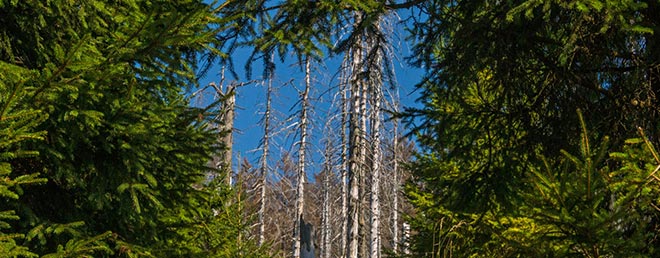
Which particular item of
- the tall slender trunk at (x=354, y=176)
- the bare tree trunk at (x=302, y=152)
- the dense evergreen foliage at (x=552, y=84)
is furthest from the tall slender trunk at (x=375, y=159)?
the dense evergreen foliage at (x=552, y=84)

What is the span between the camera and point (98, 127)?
575 cm

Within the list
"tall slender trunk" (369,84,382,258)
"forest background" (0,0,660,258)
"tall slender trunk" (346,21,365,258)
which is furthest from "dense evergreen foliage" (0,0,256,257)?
"tall slender trunk" (369,84,382,258)

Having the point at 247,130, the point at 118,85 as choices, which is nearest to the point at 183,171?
the point at 118,85

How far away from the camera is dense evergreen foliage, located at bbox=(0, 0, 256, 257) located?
5.19 m

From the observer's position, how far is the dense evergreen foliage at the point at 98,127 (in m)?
5.19

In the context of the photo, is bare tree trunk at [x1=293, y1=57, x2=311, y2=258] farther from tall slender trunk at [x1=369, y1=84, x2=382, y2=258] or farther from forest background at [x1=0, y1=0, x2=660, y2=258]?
forest background at [x1=0, y1=0, x2=660, y2=258]

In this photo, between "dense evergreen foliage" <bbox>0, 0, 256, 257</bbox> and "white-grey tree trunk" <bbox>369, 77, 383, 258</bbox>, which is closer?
"dense evergreen foliage" <bbox>0, 0, 256, 257</bbox>

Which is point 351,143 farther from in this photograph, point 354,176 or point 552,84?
point 552,84

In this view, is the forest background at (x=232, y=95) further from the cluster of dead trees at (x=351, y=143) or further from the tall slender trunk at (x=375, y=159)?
the tall slender trunk at (x=375, y=159)

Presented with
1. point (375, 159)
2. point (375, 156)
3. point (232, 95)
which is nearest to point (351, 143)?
point (375, 159)

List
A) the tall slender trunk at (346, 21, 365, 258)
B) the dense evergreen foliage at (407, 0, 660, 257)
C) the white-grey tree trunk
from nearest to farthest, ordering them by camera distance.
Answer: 1. the dense evergreen foliage at (407, 0, 660, 257)
2. the tall slender trunk at (346, 21, 365, 258)
3. the white-grey tree trunk

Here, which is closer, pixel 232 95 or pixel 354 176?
pixel 232 95

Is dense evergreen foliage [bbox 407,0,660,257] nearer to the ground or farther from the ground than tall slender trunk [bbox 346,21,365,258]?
nearer to the ground

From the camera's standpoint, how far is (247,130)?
21094 mm
